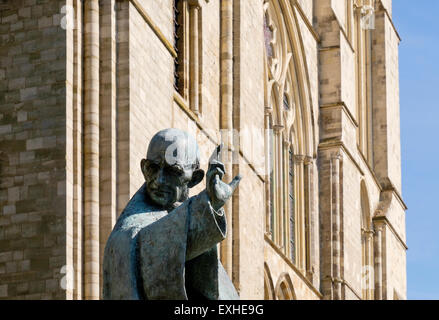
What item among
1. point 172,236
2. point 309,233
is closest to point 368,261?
point 309,233

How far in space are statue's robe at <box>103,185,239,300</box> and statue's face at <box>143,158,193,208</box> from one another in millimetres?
136

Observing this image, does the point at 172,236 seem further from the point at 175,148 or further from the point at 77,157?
the point at 77,157

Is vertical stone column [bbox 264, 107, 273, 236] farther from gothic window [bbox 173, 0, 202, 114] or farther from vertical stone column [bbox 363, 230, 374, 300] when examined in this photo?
vertical stone column [bbox 363, 230, 374, 300]

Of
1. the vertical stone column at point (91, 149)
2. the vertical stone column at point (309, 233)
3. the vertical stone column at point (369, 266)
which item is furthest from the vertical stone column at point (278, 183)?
the vertical stone column at point (91, 149)

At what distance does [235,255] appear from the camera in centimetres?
2198

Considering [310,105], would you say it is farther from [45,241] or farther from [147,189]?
[147,189]

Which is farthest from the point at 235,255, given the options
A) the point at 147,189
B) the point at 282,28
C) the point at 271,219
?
the point at 147,189

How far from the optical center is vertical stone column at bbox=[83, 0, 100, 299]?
16188 millimetres

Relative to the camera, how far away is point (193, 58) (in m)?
21.3

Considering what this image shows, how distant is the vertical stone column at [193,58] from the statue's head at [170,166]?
15.6 meters

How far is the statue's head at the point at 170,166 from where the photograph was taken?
5.43m

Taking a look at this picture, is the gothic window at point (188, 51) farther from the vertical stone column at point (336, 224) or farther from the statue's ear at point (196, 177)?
the statue's ear at point (196, 177)
